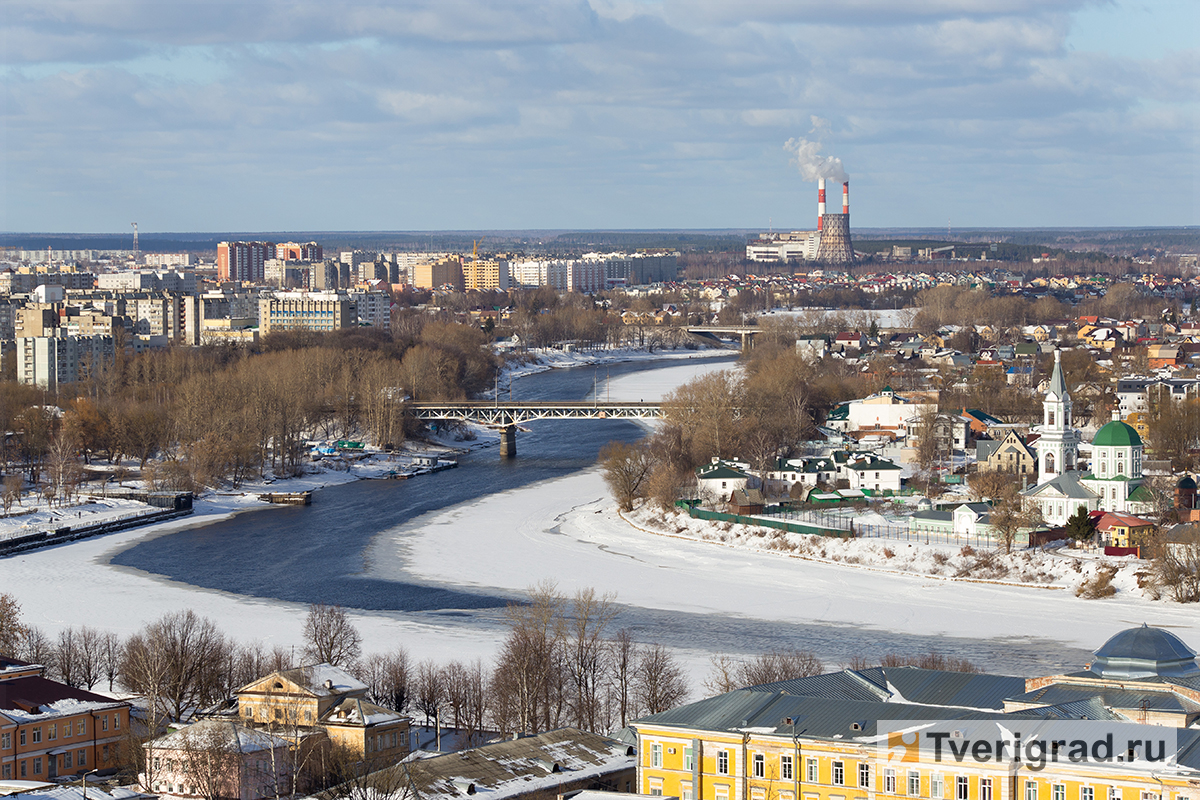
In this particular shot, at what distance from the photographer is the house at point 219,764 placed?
542 inches

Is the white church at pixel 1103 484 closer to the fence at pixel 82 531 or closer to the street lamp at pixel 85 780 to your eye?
the fence at pixel 82 531

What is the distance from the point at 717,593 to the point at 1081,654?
5.88 m

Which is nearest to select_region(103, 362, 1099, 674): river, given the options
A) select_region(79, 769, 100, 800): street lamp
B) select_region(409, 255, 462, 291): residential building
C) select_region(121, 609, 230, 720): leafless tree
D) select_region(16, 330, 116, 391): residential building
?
select_region(121, 609, 230, 720): leafless tree

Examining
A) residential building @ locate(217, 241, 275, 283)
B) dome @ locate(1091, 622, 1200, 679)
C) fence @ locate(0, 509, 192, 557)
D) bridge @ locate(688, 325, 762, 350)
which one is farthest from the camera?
residential building @ locate(217, 241, 275, 283)

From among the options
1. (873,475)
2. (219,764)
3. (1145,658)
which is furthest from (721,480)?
(219,764)

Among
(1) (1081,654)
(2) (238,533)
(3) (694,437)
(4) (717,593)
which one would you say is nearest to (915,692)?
(1) (1081,654)

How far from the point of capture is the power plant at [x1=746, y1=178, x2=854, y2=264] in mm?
145637

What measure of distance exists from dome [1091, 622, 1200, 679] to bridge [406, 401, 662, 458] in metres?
29.3

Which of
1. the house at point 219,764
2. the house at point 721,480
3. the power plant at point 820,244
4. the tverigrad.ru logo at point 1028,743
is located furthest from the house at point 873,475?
the power plant at point 820,244

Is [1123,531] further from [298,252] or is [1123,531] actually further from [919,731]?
Result: [298,252]

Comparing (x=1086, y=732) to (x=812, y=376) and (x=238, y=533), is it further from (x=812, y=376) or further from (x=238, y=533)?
(x=812, y=376)

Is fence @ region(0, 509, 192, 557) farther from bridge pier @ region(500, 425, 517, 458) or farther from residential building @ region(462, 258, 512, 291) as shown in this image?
residential building @ region(462, 258, 512, 291)

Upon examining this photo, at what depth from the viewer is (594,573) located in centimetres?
2614

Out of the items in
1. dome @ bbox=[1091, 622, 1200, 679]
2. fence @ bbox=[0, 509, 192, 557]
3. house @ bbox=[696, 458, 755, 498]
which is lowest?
fence @ bbox=[0, 509, 192, 557]
